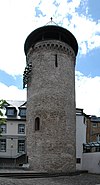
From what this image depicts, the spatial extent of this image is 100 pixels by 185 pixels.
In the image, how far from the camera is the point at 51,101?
25266 millimetres

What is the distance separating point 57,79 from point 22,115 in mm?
15797

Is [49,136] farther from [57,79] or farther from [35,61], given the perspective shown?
[35,61]

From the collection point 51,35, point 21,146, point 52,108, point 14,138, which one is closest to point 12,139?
point 14,138

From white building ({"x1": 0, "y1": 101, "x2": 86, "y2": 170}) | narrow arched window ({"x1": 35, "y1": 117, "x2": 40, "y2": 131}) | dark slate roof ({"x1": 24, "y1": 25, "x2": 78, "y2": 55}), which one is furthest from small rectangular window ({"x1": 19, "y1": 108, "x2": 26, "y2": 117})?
narrow arched window ({"x1": 35, "y1": 117, "x2": 40, "y2": 131})

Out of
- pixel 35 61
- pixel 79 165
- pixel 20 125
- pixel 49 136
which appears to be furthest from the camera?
pixel 20 125

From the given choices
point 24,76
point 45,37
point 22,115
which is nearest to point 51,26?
point 45,37

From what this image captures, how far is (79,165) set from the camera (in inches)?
1248

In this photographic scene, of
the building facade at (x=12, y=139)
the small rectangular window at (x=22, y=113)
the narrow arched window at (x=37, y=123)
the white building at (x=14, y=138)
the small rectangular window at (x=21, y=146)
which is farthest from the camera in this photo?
the small rectangular window at (x=22, y=113)

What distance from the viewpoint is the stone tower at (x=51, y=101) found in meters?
24.5

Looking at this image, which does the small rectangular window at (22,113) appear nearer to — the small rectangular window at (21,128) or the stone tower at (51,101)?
the small rectangular window at (21,128)

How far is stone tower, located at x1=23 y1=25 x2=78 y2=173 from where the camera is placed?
80.5ft

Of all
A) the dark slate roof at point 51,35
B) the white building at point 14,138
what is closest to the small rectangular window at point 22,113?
the white building at point 14,138

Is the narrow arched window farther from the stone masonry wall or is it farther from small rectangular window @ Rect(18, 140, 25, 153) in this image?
small rectangular window @ Rect(18, 140, 25, 153)

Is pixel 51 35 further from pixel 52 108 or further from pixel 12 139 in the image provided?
pixel 12 139
